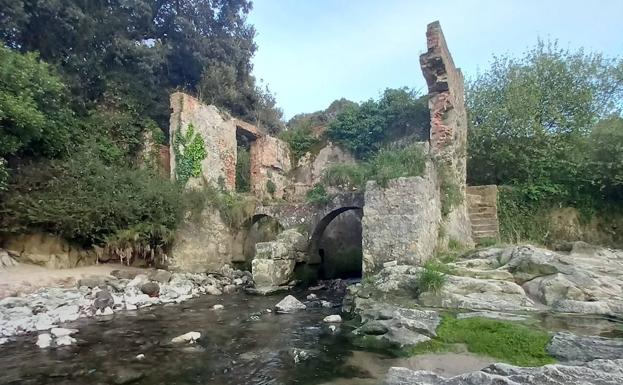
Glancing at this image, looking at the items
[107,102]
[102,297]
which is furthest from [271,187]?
[102,297]

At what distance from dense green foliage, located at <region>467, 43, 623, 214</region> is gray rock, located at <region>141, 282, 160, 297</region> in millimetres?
10808

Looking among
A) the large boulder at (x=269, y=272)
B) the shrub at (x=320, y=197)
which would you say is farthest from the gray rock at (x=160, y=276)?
the shrub at (x=320, y=197)

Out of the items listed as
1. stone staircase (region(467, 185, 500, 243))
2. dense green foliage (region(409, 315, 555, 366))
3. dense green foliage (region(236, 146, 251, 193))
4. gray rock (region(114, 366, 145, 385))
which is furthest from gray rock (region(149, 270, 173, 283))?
stone staircase (region(467, 185, 500, 243))

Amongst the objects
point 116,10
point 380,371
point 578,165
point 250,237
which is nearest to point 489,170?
point 578,165

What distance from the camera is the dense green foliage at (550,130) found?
1225cm

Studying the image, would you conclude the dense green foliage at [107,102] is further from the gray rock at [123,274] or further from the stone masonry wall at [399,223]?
the stone masonry wall at [399,223]

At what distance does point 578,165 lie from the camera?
12367mm

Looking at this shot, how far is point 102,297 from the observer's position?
28.4 feet

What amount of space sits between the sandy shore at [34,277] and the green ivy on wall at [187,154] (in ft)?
13.8

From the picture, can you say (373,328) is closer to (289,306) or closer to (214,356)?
(214,356)

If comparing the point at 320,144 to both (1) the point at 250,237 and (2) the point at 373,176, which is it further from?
(2) the point at 373,176

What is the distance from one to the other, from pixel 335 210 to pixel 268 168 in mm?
6007

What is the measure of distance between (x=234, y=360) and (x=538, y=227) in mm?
10849

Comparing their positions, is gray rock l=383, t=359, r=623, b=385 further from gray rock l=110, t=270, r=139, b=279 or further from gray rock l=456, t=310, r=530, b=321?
gray rock l=110, t=270, r=139, b=279
